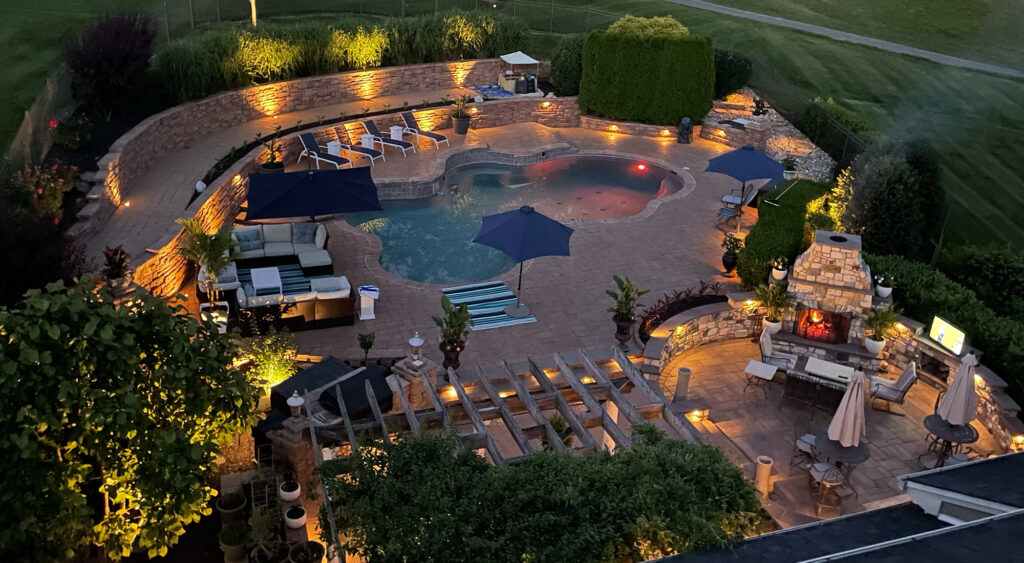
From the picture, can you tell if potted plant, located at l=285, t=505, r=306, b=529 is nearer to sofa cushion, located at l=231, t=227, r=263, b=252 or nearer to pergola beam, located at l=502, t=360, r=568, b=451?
pergola beam, located at l=502, t=360, r=568, b=451

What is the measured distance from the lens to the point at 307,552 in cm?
1112

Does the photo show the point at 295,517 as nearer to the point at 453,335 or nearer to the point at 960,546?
the point at 453,335

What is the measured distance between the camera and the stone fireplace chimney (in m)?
16.7

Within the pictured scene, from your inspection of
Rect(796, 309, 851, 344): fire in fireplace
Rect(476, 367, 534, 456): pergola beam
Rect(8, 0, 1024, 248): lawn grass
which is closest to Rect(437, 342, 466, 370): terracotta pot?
Rect(476, 367, 534, 456): pergola beam

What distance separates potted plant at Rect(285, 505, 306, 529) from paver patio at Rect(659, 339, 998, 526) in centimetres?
683

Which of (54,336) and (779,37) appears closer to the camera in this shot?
(54,336)

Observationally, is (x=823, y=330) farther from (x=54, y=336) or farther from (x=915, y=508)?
(x=54, y=336)

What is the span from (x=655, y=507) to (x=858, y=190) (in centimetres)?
1357

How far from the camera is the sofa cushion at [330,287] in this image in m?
16.8

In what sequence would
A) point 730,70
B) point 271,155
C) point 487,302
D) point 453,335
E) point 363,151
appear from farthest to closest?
point 730,70 → point 363,151 → point 271,155 → point 487,302 → point 453,335

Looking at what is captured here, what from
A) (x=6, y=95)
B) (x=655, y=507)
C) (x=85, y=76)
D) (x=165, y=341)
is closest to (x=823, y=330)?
(x=655, y=507)

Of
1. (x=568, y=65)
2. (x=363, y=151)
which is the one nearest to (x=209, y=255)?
(x=363, y=151)

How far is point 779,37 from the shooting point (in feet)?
135

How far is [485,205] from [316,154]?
5043 millimetres
